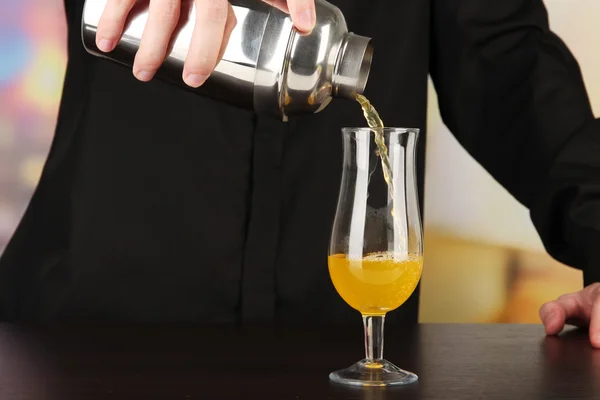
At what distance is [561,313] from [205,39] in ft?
2.18

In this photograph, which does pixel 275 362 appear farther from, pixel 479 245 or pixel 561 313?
pixel 479 245

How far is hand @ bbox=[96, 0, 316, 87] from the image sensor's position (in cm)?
102

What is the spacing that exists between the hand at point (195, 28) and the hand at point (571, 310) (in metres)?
0.58

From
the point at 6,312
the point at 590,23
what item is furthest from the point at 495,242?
the point at 6,312

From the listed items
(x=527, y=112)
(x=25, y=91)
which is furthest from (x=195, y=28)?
(x=25, y=91)

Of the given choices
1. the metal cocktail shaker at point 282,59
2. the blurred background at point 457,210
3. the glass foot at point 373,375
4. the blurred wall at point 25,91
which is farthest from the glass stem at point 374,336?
the blurred wall at point 25,91

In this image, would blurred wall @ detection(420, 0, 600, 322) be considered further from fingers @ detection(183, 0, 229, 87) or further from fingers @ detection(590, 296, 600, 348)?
fingers @ detection(183, 0, 229, 87)

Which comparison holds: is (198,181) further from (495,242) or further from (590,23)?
(590,23)

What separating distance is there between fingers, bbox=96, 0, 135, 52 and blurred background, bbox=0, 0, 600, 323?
4.66 feet

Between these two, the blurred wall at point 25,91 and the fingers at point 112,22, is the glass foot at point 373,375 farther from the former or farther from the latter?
the blurred wall at point 25,91

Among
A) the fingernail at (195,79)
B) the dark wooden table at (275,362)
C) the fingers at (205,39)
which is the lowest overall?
the dark wooden table at (275,362)

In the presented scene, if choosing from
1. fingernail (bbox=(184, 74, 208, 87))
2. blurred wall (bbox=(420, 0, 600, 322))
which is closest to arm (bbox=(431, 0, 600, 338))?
blurred wall (bbox=(420, 0, 600, 322))

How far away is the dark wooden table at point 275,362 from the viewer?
2.88ft

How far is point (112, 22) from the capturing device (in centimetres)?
108
